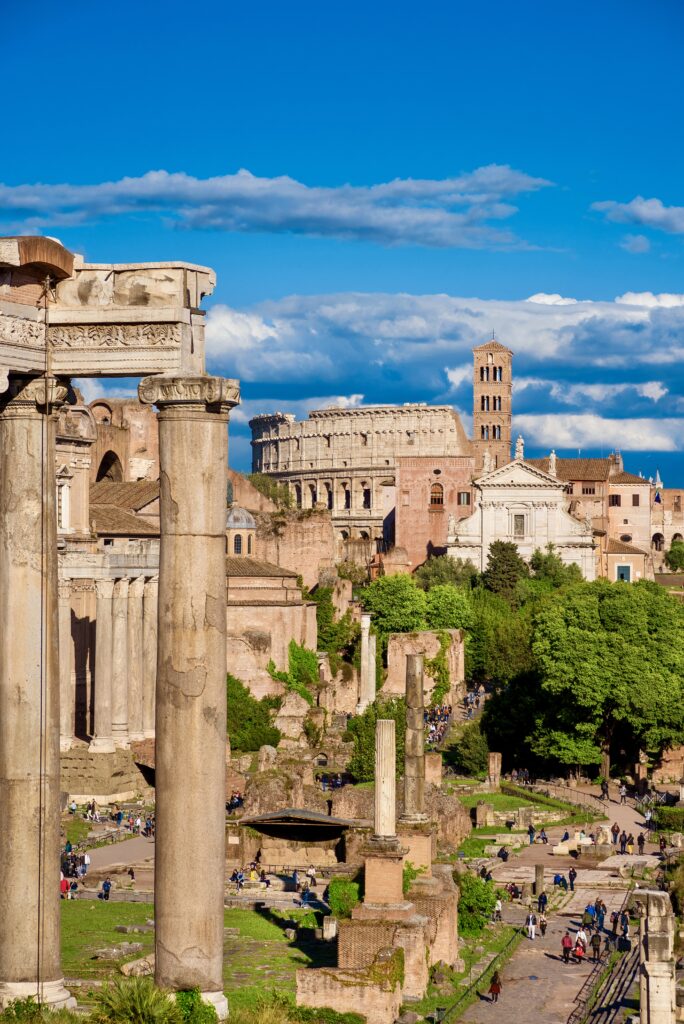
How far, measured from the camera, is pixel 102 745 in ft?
175

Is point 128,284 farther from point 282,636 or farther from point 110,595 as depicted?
point 282,636

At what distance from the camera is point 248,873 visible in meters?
45.7

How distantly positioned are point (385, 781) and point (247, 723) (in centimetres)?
2849

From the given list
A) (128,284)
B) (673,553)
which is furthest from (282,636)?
(673,553)

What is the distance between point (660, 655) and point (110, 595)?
21471 mm

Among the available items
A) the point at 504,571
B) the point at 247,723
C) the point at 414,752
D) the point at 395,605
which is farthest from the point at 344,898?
the point at 504,571

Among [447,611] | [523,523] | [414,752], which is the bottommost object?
[414,752]

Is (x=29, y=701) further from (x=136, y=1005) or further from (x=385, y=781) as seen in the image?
(x=385, y=781)

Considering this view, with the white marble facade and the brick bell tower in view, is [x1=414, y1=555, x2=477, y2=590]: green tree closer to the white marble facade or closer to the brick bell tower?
the white marble facade

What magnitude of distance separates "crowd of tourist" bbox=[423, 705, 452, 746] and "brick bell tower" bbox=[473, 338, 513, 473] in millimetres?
66685

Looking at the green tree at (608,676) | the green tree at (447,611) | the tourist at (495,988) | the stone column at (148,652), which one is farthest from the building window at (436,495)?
the tourist at (495,988)

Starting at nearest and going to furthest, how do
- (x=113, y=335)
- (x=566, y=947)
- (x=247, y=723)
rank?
(x=113, y=335), (x=566, y=947), (x=247, y=723)

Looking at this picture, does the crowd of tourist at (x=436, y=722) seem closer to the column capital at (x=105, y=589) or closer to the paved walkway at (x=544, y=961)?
the paved walkway at (x=544, y=961)

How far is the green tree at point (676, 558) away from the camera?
14025cm
